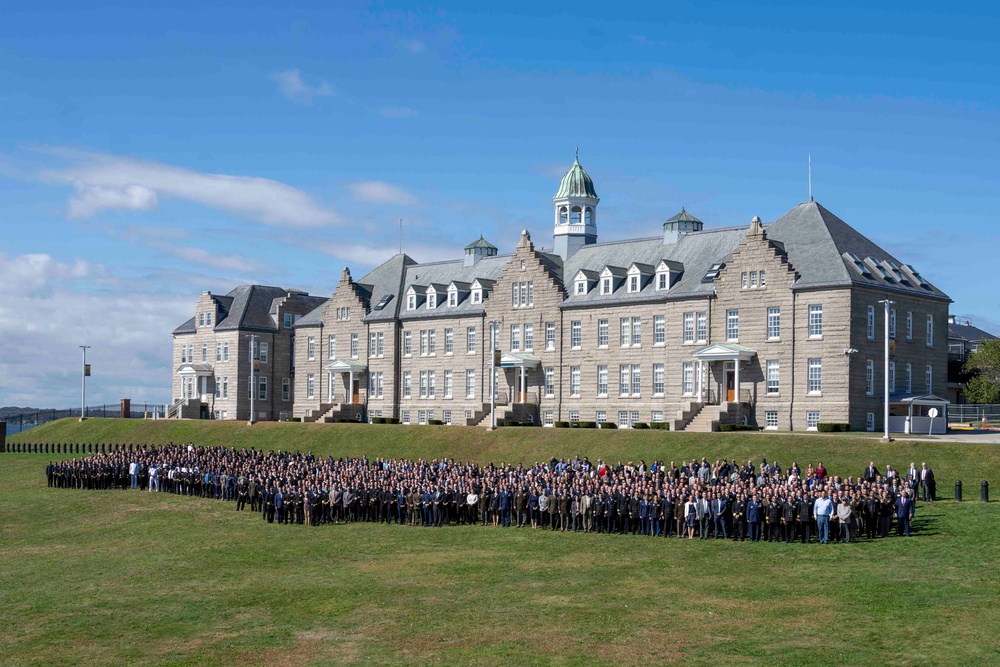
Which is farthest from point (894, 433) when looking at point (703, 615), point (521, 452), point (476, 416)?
point (703, 615)

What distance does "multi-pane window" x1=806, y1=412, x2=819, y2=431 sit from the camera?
6394 cm

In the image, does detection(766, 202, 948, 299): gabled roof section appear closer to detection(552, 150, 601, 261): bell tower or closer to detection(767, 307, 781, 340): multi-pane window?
detection(767, 307, 781, 340): multi-pane window

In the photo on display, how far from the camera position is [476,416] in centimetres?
7769

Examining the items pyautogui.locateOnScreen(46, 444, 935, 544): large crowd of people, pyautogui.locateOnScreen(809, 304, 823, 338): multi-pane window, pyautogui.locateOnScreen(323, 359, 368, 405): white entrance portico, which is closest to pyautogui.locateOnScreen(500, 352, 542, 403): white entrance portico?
pyautogui.locateOnScreen(323, 359, 368, 405): white entrance portico

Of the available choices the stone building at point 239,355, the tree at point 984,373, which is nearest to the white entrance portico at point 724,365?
the tree at point 984,373

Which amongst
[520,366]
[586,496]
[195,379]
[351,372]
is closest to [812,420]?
[520,366]

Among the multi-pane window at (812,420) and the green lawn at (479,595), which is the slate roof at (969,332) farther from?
the green lawn at (479,595)

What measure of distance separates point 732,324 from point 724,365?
250 cm

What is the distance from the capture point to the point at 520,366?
79125mm

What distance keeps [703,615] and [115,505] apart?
32736 mm

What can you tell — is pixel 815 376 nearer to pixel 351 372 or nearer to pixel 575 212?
pixel 575 212

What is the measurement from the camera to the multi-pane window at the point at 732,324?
67.9m

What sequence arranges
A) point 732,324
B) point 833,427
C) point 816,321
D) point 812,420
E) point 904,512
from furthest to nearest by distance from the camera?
point 732,324 → point 816,321 → point 812,420 → point 833,427 → point 904,512

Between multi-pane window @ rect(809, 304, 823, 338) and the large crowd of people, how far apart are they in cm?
1337
